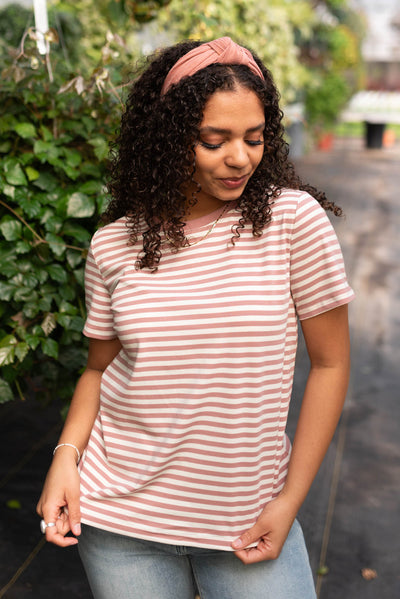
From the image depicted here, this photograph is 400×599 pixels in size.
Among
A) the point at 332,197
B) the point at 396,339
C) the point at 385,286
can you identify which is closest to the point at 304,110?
the point at 332,197

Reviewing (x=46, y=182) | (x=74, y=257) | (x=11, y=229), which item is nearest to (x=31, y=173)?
(x=46, y=182)

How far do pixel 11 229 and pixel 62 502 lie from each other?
1.06m

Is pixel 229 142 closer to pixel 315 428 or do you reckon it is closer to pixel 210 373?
pixel 210 373

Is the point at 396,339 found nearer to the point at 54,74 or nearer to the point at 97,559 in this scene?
the point at 54,74

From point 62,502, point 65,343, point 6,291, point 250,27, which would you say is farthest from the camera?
point 250,27

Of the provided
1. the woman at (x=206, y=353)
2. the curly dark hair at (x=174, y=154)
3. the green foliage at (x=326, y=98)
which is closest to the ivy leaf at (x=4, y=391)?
Answer: the woman at (x=206, y=353)

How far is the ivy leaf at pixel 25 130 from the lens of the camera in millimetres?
2240

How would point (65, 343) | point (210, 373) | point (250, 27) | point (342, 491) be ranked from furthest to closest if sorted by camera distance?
point (250, 27), point (342, 491), point (65, 343), point (210, 373)

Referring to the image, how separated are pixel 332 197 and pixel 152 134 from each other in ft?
32.9

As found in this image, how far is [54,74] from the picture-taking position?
248 cm

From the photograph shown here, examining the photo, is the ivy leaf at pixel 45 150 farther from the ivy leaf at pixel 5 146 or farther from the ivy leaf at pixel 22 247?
the ivy leaf at pixel 22 247

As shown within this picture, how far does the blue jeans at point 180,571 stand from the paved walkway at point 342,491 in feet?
3.92

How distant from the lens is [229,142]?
1.28 metres

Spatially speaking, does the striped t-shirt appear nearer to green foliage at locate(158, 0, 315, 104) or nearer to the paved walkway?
the paved walkway
